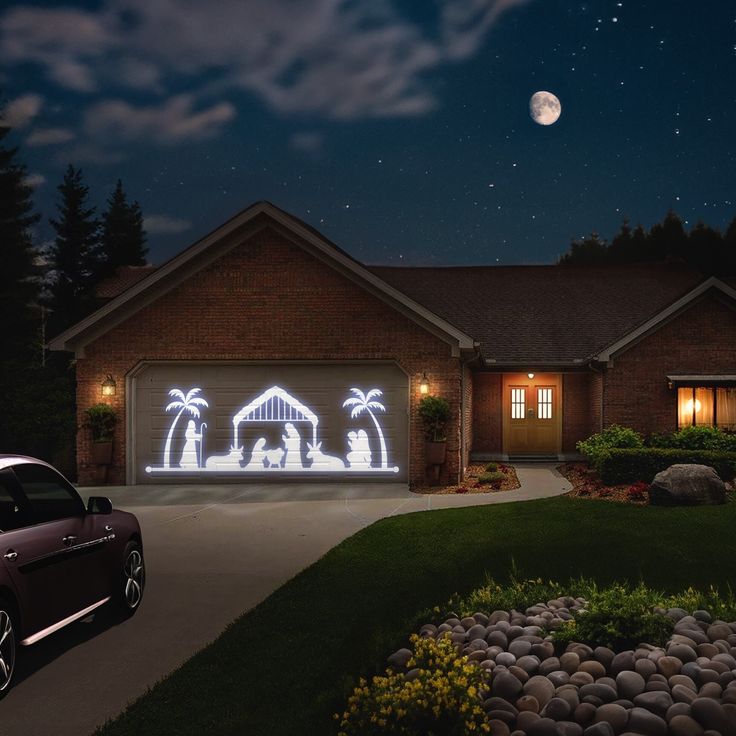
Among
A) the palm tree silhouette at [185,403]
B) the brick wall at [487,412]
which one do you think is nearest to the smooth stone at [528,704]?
the palm tree silhouette at [185,403]

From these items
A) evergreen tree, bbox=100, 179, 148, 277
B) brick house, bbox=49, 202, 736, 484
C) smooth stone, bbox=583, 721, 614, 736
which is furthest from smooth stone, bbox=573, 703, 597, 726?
evergreen tree, bbox=100, 179, 148, 277

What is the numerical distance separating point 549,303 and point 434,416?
11.8 meters

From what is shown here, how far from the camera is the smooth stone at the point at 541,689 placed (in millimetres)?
4375

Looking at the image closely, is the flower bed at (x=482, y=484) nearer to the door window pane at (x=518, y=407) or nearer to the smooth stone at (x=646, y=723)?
the door window pane at (x=518, y=407)

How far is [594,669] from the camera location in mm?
4676

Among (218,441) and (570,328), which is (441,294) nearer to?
(570,328)

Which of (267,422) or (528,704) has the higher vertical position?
(267,422)

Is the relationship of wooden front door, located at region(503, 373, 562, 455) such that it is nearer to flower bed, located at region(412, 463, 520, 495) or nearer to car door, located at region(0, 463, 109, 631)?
flower bed, located at region(412, 463, 520, 495)

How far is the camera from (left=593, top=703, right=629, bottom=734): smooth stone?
4.02 meters

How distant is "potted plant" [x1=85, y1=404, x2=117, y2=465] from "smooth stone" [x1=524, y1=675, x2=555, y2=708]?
14.1 m

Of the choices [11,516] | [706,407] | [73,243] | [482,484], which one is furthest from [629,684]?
[73,243]

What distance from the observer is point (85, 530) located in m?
6.38

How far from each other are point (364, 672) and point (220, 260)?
522 inches

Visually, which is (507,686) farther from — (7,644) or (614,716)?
(7,644)
